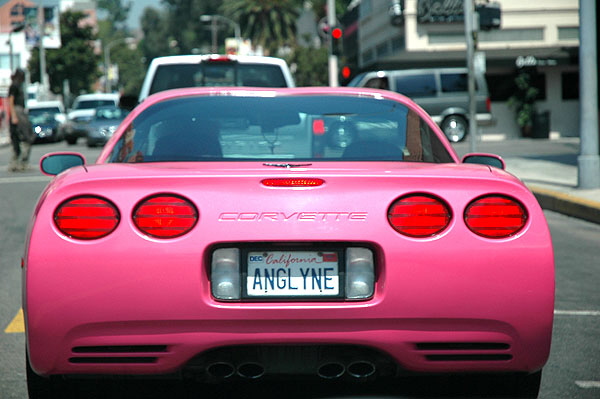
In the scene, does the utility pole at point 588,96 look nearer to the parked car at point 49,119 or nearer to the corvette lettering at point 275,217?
the corvette lettering at point 275,217

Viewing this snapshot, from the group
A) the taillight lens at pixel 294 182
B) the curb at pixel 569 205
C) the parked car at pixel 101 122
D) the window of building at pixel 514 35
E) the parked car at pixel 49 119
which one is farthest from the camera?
the window of building at pixel 514 35

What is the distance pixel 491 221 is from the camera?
3660mm

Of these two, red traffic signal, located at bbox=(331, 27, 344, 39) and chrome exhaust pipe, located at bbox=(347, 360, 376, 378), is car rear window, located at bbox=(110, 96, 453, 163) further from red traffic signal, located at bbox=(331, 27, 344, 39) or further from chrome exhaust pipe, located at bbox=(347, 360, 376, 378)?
red traffic signal, located at bbox=(331, 27, 344, 39)

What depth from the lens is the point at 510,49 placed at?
39.7 m

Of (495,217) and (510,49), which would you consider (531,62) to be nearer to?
(510,49)

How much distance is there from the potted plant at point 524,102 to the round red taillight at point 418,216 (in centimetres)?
3344

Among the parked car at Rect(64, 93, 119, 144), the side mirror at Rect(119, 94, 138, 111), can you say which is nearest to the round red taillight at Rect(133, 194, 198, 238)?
the side mirror at Rect(119, 94, 138, 111)

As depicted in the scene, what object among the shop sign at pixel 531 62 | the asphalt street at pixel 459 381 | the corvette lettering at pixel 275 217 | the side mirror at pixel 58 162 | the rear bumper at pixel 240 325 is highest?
the shop sign at pixel 531 62

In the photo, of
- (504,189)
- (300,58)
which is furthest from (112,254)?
(300,58)

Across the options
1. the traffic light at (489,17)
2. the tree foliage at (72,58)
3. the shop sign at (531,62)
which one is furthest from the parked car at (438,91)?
the tree foliage at (72,58)

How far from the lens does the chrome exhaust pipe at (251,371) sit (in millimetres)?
3701

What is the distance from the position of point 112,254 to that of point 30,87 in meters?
88.5

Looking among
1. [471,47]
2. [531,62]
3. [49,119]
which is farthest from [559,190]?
[49,119]

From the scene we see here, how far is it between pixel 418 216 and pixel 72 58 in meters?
75.7
